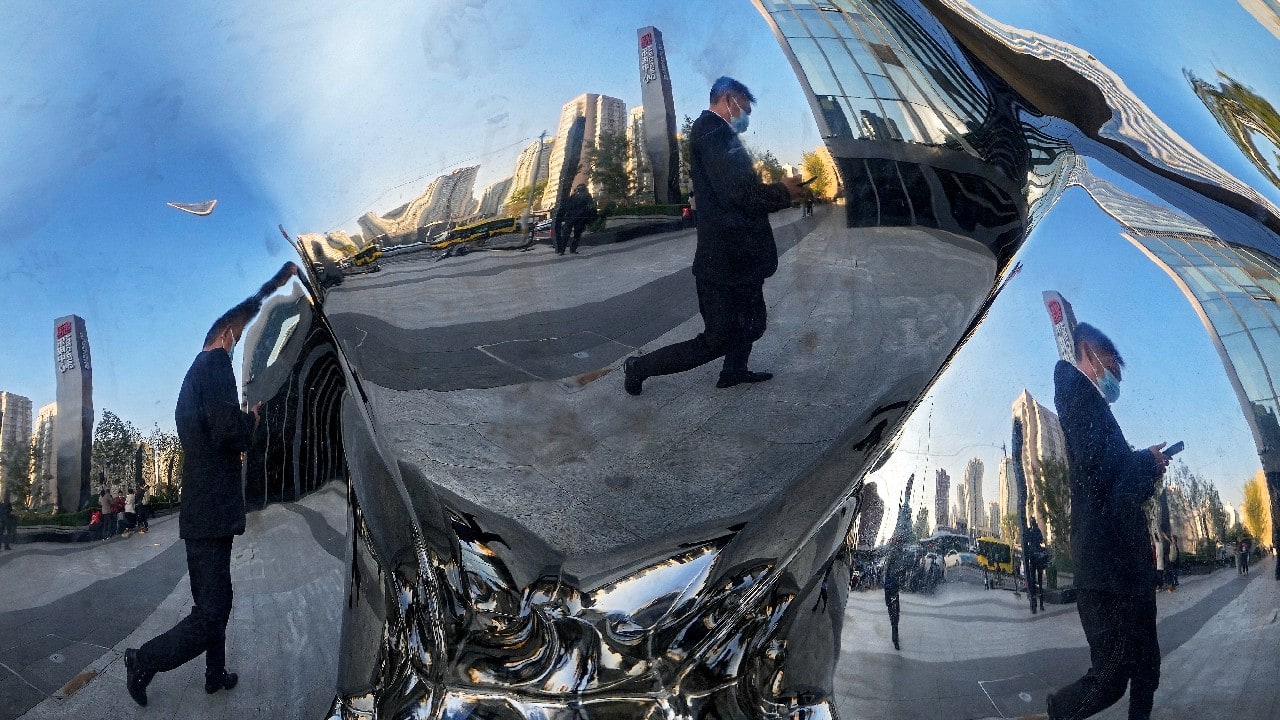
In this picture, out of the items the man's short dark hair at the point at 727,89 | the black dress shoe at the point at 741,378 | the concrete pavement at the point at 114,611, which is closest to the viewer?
the man's short dark hair at the point at 727,89

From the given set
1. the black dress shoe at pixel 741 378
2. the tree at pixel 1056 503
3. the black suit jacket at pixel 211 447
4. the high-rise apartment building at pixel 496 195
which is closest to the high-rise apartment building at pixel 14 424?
the black suit jacket at pixel 211 447

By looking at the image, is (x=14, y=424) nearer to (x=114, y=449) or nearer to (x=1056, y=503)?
(x=114, y=449)

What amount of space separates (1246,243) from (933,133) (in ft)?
1.11

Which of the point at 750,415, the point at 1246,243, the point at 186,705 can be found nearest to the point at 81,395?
the point at 186,705

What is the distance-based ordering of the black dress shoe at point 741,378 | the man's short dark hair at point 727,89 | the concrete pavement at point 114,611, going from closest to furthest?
1. the man's short dark hair at point 727,89
2. the black dress shoe at point 741,378
3. the concrete pavement at point 114,611

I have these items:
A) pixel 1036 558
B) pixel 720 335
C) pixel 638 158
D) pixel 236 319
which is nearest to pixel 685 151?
pixel 638 158

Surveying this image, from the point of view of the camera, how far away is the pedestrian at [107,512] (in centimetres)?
82

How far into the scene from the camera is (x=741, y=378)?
2.42 feet

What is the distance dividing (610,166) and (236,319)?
1.07 feet

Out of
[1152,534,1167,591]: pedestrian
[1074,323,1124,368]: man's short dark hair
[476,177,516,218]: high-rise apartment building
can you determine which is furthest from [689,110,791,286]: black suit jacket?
[1152,534,1167,591]: pedestrian

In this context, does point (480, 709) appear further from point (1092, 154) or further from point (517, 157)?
point (1092, 154)

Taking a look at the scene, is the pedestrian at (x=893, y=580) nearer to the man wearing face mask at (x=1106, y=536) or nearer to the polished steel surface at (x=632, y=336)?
the polished steel surface at (x=632, y=336)

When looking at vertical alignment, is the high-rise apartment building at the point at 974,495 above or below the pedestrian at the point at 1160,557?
above

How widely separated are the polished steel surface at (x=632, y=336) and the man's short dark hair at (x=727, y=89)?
0.01 meters
